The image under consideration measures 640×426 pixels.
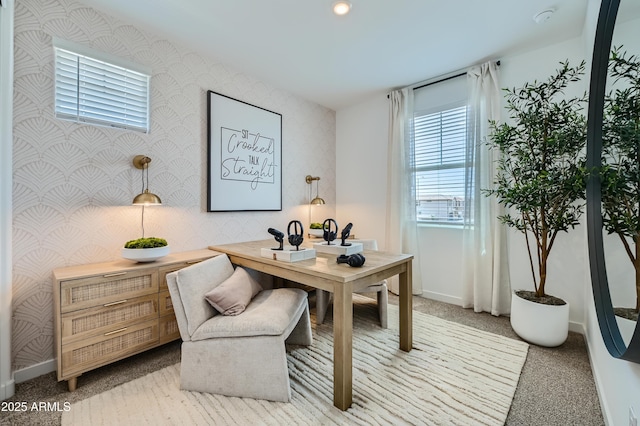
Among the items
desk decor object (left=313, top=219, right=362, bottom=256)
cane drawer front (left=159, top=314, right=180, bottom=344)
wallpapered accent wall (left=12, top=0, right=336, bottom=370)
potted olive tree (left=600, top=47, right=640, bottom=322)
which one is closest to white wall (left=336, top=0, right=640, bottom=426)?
potted olive tree (left=600, top=47, right=640, bottom=322)

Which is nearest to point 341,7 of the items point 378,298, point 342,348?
point 342,348

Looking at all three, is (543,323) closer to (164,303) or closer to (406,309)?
(406,309)

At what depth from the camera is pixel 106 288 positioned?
1799mm

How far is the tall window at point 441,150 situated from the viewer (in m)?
3.07

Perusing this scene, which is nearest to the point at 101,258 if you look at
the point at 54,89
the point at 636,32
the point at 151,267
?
the point at 151,267

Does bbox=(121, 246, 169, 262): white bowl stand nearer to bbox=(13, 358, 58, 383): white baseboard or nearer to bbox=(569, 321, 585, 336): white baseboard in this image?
bbox=(13, 358, 58, 383): white baseboard

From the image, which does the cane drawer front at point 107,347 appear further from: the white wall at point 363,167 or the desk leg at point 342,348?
the white wall at point 363,167

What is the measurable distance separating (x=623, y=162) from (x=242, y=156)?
2.90 meters

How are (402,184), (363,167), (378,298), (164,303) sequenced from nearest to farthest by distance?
1. (164,303)
2. (378,298)
3. (402,184)
4. (363,167)

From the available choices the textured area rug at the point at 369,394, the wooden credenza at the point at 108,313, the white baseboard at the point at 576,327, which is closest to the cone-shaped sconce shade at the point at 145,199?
the wooden credenza at the point at 108,313

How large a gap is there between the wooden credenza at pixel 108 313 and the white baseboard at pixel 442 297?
2765 mm

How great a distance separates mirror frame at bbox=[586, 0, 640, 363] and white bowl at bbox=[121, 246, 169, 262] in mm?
2697

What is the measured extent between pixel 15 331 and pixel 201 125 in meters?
2.08

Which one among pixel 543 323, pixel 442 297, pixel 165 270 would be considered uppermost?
pixel 165 270
